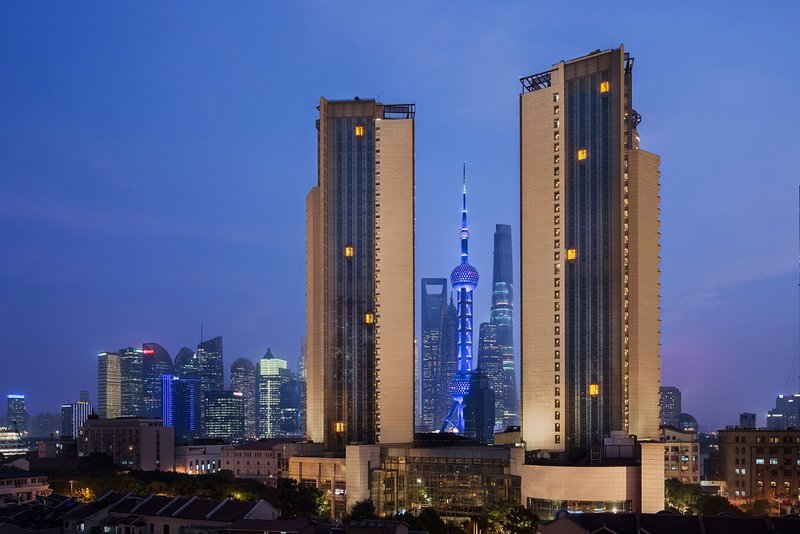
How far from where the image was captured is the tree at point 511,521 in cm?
8256

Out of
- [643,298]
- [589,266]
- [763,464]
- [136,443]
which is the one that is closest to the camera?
[643,298]

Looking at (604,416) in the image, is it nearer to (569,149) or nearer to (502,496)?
(502,496)

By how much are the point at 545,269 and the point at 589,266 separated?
20.1 ft

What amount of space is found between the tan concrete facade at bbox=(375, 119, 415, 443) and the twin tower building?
0.53 ft

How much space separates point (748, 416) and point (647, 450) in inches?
4662

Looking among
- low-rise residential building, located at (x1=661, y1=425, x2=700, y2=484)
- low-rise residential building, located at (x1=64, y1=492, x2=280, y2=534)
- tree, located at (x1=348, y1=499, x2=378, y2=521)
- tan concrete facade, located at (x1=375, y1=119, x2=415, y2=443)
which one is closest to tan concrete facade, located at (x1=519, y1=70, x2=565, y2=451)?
tan concrete facade, located at (x1=375, y1=119, x2=415, y2=443)

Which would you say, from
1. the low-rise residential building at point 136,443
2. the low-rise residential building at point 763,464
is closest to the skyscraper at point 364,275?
the low-rise residential building at point 763,464

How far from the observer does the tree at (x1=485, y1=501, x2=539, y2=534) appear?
271 ft

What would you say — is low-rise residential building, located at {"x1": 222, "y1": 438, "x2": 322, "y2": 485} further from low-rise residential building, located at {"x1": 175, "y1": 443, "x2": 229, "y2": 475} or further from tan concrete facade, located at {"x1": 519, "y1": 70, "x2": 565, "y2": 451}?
tan concrete facade, located at {"x1": 519, "y1": 70, "x2": 565, "y2": 451}

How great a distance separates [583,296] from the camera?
4311 inches

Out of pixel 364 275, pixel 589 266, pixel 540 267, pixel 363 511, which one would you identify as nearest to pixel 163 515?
pixel 363 511

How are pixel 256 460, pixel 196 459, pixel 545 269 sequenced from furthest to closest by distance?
1. pixel 196 459
2. pixel 256 460
3. pixel 545 269

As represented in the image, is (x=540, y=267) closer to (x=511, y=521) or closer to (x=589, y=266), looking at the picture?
(x=589, y=266)

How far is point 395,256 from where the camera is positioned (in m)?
124
